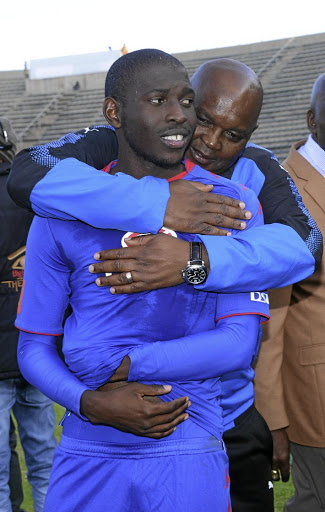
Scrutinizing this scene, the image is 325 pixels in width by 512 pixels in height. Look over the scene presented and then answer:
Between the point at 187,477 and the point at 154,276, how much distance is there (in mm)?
500

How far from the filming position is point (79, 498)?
160cm

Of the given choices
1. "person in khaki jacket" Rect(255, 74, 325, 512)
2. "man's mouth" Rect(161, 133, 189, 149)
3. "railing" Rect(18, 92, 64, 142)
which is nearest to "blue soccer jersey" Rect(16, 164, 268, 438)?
"man's mouth" Rect(161, 133, 189, 149)

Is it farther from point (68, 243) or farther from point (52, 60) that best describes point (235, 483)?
point (52, 60)

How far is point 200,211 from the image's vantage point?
1.74m

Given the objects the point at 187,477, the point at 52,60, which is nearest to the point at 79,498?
Answer: the point at 187,477

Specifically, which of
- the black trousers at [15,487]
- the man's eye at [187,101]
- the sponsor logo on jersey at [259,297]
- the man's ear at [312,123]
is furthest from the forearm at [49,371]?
the black trousers at [15,487]

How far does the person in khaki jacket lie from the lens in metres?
2.74

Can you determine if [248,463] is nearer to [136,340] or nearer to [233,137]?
[136,340]

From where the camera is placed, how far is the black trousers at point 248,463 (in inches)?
87.4

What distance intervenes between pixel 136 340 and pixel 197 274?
9.1 inches

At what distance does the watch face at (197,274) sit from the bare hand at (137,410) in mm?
279

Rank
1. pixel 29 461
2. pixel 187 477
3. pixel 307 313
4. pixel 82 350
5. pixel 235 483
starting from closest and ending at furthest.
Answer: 1. pixel 187 477
2. pixel 82 350
3. pixel 235 483
4. pixel 307 313
5. pixel 29 461

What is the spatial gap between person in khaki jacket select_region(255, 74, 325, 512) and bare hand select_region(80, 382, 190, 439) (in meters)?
1.16

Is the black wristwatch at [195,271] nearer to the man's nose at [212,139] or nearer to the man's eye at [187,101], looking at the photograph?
the man's eye at [187,101]
